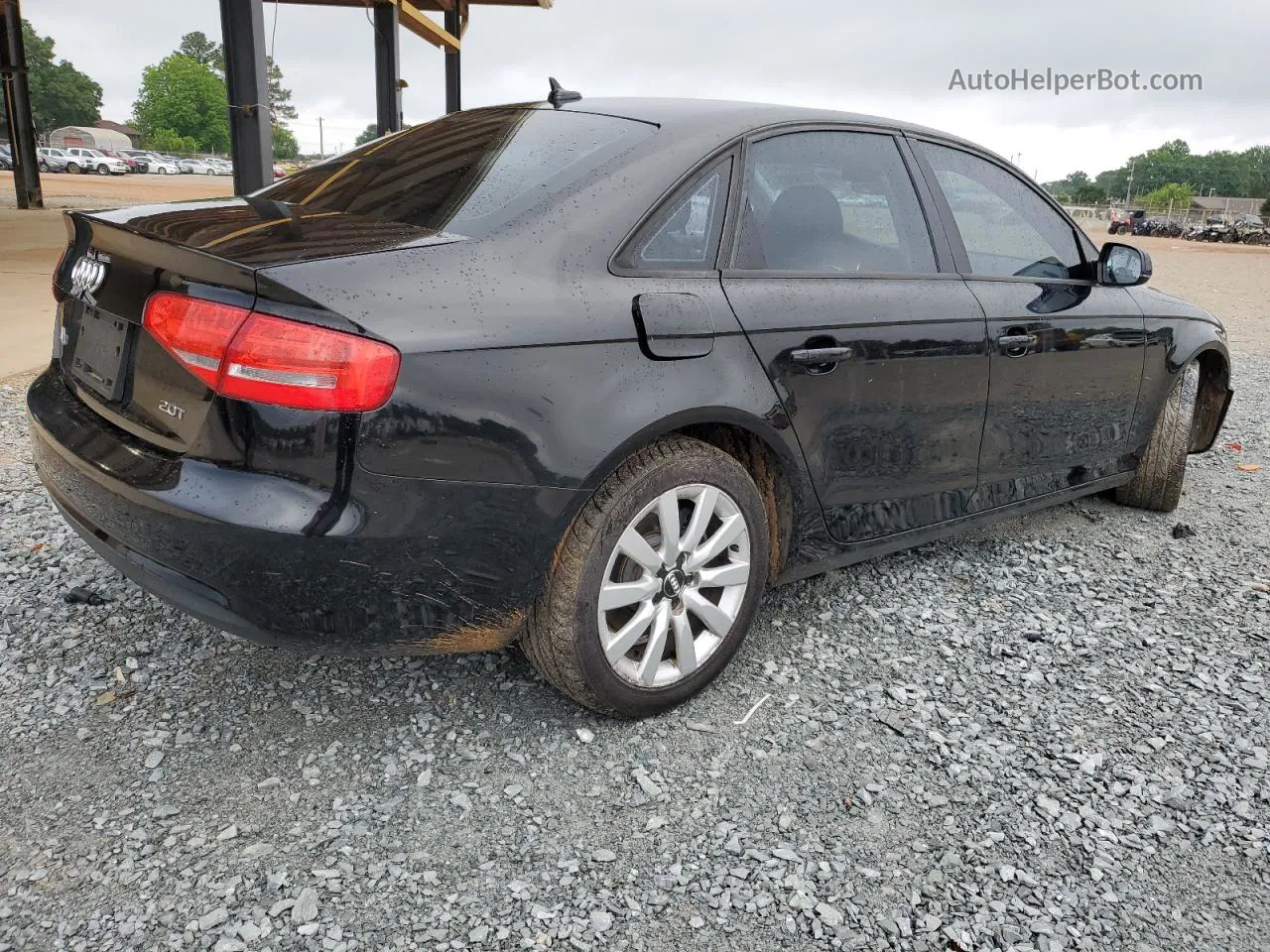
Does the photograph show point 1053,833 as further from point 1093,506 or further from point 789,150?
point 1093,506

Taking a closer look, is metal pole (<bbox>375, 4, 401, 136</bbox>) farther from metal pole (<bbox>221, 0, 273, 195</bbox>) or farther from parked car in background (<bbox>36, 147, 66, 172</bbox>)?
parked car in background (<bbox>36, 147, 66, 172</bbox>)

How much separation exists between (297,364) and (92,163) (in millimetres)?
60205

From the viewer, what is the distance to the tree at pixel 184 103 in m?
105

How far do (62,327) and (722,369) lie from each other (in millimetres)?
1703

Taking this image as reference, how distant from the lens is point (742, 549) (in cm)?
271

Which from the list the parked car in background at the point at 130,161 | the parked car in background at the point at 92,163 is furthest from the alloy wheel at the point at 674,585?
the parked car in background at the point at 130,161

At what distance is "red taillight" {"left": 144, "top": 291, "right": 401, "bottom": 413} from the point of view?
1971 millimetres

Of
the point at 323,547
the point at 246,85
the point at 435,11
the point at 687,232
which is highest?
the point at 435,11

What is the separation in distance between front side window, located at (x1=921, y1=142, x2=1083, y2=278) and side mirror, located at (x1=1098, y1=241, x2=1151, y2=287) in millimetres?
105

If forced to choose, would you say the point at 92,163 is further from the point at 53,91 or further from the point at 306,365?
the point at 306,365

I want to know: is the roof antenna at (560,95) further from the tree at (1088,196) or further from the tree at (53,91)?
the tree at (1088,196)

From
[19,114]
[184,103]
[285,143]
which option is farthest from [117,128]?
[19,114]

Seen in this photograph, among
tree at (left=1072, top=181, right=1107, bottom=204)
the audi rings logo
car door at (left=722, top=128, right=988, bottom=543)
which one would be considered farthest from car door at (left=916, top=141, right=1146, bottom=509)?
tree at (left=1072, top=181, right=1107, bottom=204)

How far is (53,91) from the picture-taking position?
86875 millimetres
